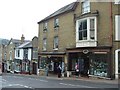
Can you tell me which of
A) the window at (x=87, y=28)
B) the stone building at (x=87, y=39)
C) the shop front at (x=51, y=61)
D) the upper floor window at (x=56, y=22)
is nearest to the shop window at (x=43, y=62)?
the shop front at (x=51, y=61)

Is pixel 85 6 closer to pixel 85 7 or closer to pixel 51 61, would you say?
pixel 85 7

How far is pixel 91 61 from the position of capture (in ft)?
103

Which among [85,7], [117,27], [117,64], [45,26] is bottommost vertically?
[117,64]

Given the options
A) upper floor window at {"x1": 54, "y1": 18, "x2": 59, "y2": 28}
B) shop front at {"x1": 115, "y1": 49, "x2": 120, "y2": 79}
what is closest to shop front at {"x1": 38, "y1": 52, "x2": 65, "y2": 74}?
upper floor window at {"x1": 54, "y1": 18, "x2": 59, "y2": 28}

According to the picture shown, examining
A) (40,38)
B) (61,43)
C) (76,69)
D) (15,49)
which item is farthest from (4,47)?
(76,69)

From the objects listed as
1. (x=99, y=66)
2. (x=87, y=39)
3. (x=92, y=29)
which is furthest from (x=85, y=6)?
(x=99, y=66)

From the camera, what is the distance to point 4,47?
7669cm

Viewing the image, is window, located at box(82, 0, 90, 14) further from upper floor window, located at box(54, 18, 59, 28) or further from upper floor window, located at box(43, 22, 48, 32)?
upper floor window, located at box(43, 22, 48, 32)

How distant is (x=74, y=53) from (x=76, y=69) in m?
2.22

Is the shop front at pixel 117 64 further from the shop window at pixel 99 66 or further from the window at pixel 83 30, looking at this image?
the window at pixel 83 30

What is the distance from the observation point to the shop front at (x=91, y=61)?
2944 centimetres

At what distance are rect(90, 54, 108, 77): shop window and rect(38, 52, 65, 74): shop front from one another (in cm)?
696

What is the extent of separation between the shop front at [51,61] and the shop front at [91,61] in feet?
7.34

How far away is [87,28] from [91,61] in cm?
370
